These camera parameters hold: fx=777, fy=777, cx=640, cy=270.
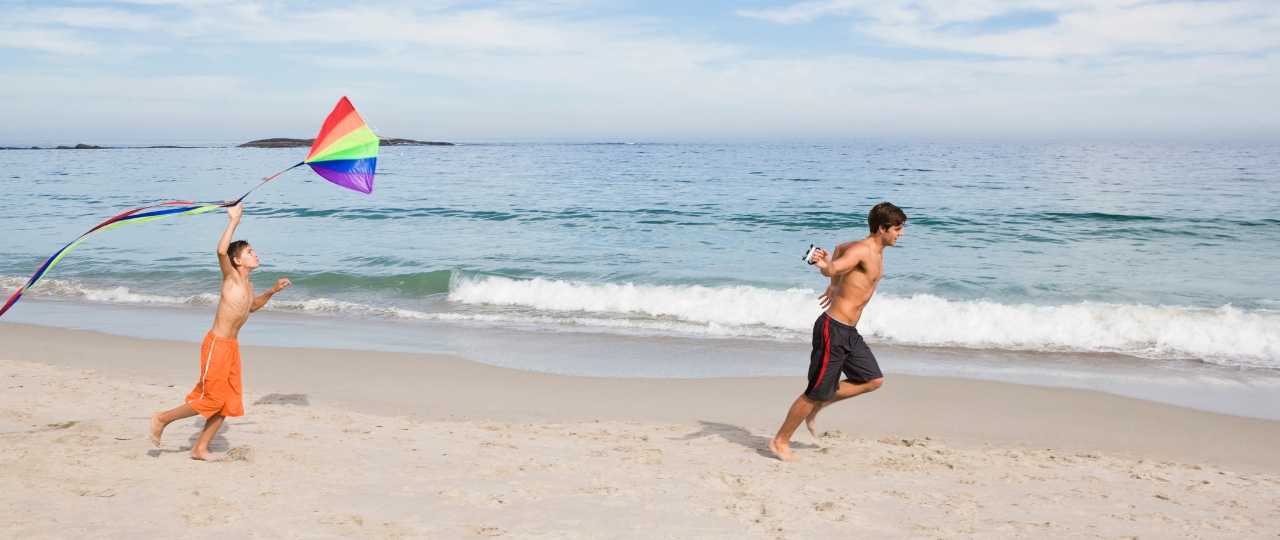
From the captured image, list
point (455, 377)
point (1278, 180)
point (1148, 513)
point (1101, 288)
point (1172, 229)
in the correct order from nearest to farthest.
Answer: point (1148, 513), point (455, 377), point (1101, 288), point (1172, 229), point (1278, 180)

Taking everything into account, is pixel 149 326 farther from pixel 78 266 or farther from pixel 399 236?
pixel 399 236

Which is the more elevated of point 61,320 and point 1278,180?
point 1278,180

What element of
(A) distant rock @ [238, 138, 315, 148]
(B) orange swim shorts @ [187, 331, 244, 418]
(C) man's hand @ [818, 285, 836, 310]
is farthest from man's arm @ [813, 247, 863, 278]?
(A) distant rock @ [238, 138, 315, 148]

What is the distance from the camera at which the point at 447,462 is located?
4.52 meters

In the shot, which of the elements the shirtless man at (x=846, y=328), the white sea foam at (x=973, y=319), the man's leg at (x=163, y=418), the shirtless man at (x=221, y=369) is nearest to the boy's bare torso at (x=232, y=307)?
the shirtless man at (x=221, y=369)

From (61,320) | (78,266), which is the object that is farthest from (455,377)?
(78,266)

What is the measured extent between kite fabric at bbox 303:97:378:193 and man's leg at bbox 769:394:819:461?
3090 mm

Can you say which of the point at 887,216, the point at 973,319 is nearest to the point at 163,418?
the point at 887,216

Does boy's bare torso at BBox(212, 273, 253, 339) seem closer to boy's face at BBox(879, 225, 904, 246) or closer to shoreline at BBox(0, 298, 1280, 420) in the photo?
shoreline at BBox(0, 298, 1280, 420)

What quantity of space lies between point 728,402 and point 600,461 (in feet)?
6.77

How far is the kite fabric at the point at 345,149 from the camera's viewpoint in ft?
16.4

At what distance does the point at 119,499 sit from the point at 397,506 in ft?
4.32

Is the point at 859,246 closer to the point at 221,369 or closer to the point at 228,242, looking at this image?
the point at 228,242

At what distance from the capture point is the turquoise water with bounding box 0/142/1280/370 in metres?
9.62
